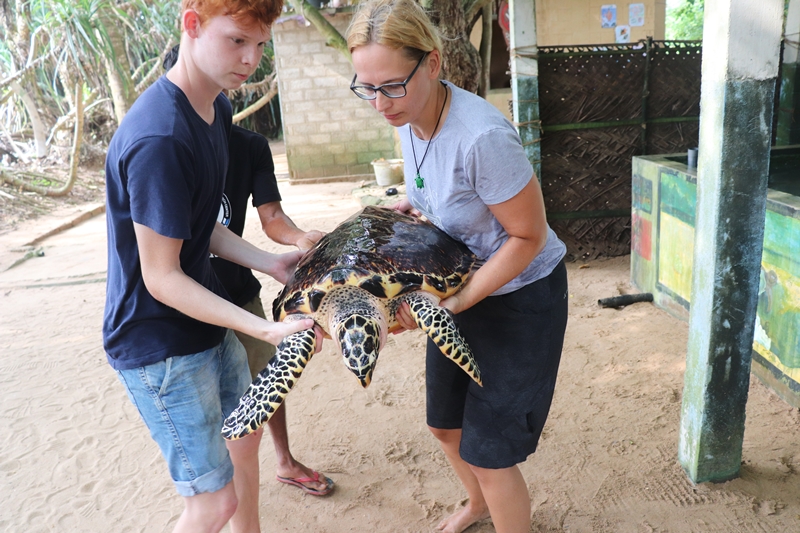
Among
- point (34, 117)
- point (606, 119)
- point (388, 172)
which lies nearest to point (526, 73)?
point (606, 119)

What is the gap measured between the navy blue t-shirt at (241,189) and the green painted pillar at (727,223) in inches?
63.8

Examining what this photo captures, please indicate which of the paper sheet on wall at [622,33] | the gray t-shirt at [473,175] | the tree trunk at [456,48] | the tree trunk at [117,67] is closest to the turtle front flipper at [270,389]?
the gray t-shirt at [473,175]

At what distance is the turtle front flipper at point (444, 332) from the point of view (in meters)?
1.67

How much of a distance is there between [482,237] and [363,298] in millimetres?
404

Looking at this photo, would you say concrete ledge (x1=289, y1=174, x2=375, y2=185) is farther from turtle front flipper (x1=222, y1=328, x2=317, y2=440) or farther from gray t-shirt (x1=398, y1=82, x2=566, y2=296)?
turtle front flipper (x1=222, y1=328, x2=317, y2=440)

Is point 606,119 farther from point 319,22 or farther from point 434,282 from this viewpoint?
point 434,282

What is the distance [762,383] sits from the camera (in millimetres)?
3131

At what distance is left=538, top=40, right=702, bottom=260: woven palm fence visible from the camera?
194 inches

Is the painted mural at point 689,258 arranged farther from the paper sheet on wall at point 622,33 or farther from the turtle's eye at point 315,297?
the paper sheet on wall at point 622,33

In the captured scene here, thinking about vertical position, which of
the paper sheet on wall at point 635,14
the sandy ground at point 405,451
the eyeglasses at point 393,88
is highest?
the paper sheet on wall at point 635,14

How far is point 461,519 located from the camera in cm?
230

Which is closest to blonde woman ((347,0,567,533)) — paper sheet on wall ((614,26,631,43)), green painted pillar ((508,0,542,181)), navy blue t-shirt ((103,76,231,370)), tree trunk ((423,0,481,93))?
navy blue t-shirt ((103,76,231,370))

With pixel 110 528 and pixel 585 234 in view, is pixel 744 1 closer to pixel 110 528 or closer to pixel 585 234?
pixel 110 528

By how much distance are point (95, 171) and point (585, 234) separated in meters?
10.9
